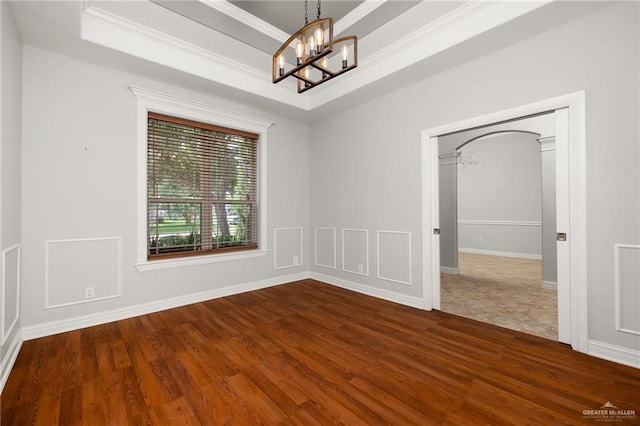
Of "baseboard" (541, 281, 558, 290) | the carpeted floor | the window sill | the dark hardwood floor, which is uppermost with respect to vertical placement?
the window sill

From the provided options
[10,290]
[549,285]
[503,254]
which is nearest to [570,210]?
[549,285]

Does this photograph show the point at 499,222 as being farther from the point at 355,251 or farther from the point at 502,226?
the point at 355,251

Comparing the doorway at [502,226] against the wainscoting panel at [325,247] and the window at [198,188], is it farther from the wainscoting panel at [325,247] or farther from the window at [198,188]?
the window at [198,188]

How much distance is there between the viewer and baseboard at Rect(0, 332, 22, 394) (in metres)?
1.93

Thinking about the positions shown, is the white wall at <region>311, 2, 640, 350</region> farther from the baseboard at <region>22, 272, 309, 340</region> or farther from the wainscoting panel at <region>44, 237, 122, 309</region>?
the wainscoting panel at <region>44, 237, 122, 309</region>

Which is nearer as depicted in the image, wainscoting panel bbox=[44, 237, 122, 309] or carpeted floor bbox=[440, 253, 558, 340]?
wainscoting panel bbox=[44, 237, 122, 309]

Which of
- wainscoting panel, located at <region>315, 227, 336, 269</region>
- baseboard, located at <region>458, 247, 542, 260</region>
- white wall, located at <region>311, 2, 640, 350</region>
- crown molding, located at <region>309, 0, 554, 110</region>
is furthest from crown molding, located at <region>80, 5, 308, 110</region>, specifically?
baseboard, located at <region>458, 247, 542, 260</region>

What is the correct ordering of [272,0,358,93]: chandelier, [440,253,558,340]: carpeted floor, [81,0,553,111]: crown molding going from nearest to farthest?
[272,0,358,93]: chandelier, [81,0,553,111]: crown molding, [440,253,558,340]: carpeted floor

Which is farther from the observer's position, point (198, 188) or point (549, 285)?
point (549, 285)

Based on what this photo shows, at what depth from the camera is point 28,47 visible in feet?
8.80

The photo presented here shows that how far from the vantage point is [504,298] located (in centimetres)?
382

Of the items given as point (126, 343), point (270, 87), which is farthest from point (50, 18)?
point (126, 343)

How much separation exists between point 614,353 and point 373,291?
2352 millimetres

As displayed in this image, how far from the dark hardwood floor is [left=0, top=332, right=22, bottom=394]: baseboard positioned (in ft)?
0.15
